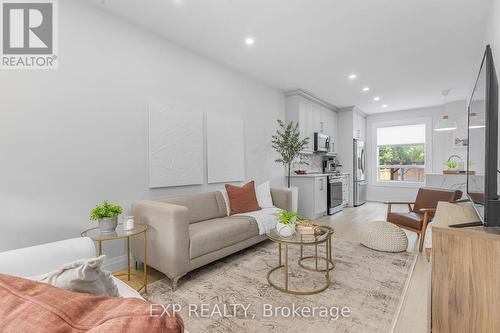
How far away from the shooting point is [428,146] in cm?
648

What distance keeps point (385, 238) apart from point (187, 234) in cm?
241

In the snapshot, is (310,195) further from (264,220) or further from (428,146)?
(428,146)

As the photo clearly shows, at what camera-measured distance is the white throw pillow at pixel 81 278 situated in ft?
2.14

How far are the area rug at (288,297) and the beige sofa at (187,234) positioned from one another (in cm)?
19

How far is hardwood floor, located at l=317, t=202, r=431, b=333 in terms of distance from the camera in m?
1.66

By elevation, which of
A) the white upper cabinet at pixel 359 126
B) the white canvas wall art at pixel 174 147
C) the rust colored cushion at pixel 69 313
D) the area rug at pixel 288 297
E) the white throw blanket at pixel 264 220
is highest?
the white upper cabinet at pixel 359 126

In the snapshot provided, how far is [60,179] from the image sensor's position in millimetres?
2170

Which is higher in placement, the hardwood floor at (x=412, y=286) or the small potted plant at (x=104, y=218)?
the small potted plant at (x=104, y=218)

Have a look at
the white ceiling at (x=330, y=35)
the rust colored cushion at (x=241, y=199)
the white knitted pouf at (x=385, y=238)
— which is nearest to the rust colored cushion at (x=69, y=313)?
the white ceiling at (x=330, y=35)

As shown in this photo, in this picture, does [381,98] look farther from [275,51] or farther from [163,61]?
[163,61]

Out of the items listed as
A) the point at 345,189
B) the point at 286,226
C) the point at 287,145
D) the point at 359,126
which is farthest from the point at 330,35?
the point at 359,126

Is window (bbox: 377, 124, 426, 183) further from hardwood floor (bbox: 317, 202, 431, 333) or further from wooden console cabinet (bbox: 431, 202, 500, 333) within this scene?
wooden console cabinet (bbox: 431, 202, 500, 333)

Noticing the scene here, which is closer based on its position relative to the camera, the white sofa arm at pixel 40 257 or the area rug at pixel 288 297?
the white sofa arm at pixel 40 257

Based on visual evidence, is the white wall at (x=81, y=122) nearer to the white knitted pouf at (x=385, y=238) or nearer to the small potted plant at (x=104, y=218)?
the small potted plant at (x=104, y=218)
